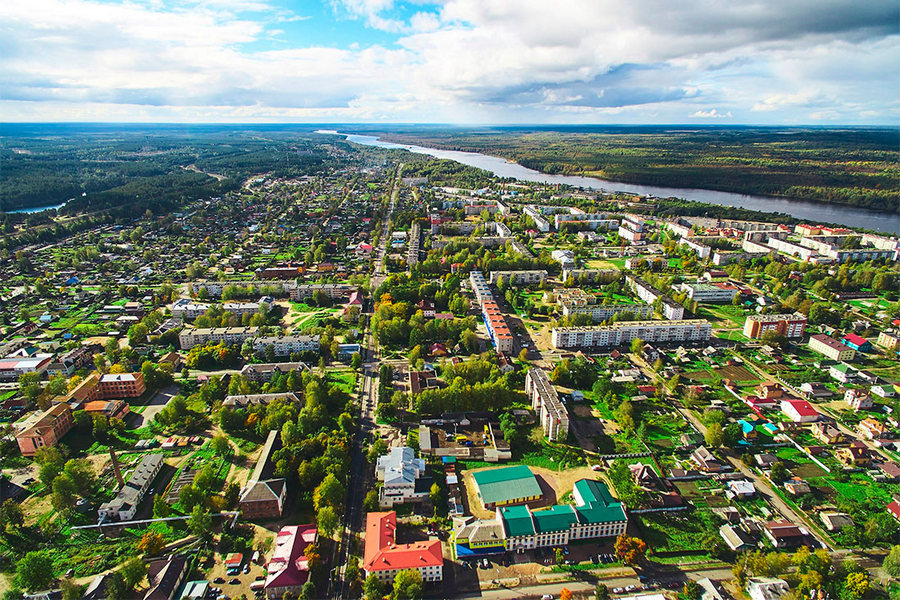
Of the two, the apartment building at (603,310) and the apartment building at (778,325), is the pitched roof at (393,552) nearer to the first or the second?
A: the apartment building at (603,310)

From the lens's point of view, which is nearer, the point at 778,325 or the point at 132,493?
the point at 132,493

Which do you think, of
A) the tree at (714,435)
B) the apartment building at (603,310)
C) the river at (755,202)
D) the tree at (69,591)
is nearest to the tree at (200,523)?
the tree at (69,591)

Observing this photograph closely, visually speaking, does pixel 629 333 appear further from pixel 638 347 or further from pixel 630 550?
pixel 630 550

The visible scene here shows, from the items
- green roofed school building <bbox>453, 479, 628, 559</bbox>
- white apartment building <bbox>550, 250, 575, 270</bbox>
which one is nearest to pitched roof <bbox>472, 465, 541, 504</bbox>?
green roofed school building <bbox>453, 479, 628, 559</bbox>

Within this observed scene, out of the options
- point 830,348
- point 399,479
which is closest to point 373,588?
point 399,479

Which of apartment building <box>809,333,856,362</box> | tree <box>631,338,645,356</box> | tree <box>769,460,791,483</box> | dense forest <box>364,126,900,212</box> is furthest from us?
dense forest <box>364,126,900,212</box>

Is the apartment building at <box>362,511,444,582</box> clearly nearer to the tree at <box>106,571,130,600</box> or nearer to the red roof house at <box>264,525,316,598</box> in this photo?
the red roof house at <box>264,525,316,598</box>
